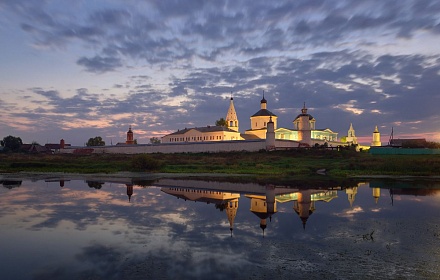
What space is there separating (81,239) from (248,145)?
144 feet

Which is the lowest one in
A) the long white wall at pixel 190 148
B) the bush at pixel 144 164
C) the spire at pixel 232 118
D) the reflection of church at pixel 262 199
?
the reflection of church at pixel 262 199

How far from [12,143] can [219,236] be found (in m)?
96.3

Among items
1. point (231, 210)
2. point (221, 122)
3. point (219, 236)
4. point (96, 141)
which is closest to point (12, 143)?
point (96, 141)

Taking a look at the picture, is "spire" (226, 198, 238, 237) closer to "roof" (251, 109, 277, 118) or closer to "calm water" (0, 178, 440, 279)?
"calm water" (0, 178, 440, 279)

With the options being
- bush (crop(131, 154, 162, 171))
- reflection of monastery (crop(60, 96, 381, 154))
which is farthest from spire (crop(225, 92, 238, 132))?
bush (crop(131, 154, 162, 171))

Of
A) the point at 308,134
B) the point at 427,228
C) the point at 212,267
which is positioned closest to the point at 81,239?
the point at 212,267

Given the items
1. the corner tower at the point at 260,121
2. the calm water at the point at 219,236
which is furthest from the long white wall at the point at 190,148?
the calm water at the point at 219,236

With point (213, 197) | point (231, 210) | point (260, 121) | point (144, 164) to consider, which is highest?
point (260, 121)

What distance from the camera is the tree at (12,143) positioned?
8911 cm

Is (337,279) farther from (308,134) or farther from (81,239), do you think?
(308,134)

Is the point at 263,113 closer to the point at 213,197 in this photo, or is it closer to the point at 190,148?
the point at 190,148

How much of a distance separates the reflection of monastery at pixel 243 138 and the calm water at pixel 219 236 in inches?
1375

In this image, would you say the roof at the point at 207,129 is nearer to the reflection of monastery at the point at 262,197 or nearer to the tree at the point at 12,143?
the tree at the point at 12,143

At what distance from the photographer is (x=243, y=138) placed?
70.4 meters
